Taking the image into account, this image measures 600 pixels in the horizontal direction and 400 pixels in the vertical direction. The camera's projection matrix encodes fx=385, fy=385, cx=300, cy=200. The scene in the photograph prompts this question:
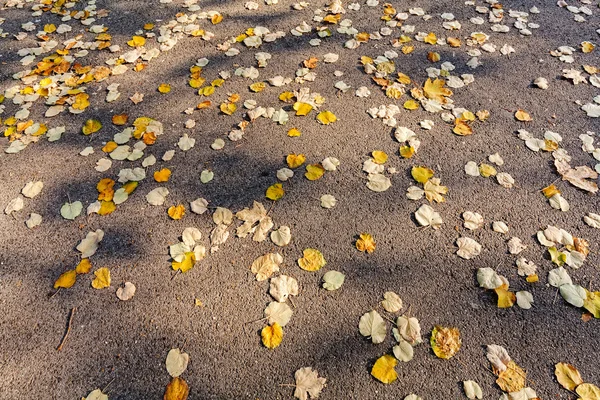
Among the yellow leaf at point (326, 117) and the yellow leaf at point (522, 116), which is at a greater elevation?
the yellow leaf at point (522, 116)

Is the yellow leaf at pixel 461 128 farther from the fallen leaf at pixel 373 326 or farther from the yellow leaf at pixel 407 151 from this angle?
the fallen leaf at pixel 373 326

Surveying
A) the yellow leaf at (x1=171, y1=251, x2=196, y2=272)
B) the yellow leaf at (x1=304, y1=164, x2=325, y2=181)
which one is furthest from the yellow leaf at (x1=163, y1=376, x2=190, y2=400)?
the yellow leaf at (x1=304, y1=164, x2=325, y2=181)

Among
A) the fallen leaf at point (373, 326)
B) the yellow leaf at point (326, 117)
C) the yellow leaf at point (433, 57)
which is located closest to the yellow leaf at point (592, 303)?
the fallen leaf at point (373, 326)

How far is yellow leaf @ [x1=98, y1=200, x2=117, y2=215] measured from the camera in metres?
2.48

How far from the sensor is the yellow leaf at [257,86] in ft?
10.8

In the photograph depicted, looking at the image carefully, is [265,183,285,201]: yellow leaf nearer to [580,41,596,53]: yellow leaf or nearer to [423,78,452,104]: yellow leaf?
[423,78,452,104]: yellow leaf

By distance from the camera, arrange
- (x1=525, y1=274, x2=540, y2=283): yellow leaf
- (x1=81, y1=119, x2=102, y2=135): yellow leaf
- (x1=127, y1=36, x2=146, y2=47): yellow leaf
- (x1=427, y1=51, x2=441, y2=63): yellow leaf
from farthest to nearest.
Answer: (x1=127, y1=36, x2=146, y2=47): yellow leaf < (x1=427, y1=51, x2=441, y2=63): yellow leaf < (x1=81, y1=119, x2=102, y2=135): yellow leaf < (x1=525, y1=274, x2=540, y2=283): yellow leaf

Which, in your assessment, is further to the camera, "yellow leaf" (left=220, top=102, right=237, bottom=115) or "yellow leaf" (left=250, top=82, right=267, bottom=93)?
"yellow leaf" (left=250, top=82, right=267, bottom=93)

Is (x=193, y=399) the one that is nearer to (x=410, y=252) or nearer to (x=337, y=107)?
(x=410, y=252)

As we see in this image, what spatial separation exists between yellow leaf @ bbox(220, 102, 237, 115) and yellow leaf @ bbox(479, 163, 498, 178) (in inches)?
75.6

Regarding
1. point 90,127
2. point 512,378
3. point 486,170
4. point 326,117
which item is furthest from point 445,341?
point 90,127

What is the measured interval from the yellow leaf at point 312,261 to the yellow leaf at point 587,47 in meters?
3.36

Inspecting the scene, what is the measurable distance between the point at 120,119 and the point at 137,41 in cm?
126

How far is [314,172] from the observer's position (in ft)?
8.76
